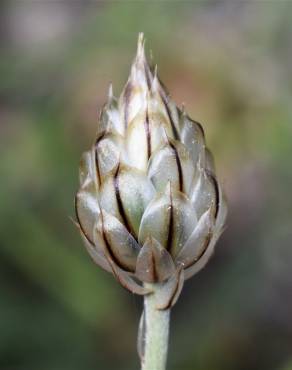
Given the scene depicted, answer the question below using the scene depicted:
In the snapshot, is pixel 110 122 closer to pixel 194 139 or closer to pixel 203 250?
pixel 194 139

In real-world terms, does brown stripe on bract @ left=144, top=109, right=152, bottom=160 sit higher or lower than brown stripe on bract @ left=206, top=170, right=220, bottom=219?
higher

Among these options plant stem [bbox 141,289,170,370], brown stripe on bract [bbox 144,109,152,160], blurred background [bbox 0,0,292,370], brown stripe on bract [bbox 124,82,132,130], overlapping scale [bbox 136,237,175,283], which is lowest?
blurred background [bbox 0,0,292,370]

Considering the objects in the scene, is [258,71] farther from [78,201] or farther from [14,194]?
[78,201]

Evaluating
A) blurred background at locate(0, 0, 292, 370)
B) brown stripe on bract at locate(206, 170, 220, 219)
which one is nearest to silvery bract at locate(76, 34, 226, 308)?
brown stripe on bract at locate(206, 170, 220, 219)

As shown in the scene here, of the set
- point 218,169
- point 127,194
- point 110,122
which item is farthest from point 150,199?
point 218,169

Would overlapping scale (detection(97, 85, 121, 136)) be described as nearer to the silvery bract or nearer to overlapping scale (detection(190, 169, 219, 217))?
the silvery bract

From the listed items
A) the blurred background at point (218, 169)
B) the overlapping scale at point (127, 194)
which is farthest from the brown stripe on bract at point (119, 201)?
the blurred background at point (218, 169)
